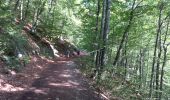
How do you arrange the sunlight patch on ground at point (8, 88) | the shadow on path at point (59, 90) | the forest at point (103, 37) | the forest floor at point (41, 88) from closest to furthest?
the forest floor at point (41, 88) → the shadow on path at point (59, 90) → the sunlight patch on ground at point (8, 88) → the forest at point (103, 37)

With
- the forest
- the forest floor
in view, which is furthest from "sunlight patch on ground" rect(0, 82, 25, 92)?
the forest

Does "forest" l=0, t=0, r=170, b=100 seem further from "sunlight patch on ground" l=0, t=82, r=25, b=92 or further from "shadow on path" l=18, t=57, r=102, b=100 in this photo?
"shadow on path" l=18, t=57, r=102, b=100

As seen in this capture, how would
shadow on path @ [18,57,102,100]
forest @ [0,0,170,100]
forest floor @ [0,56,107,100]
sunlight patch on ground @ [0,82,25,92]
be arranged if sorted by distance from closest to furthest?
forest floor @ [0,56,107,100] → shadow on path @ [18,57,102,100] → sunlight patch on ground @ [0,82,25,92] → forest @ [0,0,170,100]

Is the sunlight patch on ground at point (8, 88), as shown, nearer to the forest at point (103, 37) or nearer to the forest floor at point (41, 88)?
the forest floor at point (41, 88)

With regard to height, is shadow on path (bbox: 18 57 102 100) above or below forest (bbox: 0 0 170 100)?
below

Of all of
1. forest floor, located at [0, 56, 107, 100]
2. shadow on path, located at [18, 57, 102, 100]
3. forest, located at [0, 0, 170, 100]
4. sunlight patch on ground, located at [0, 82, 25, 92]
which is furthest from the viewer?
forest, located at [0, 0, 170, 100]

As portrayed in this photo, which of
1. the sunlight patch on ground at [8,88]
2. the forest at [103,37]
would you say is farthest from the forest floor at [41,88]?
the forest at [103,37]

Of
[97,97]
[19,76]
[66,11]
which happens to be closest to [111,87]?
[97,97]

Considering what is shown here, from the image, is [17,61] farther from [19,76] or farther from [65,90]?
[65,90]

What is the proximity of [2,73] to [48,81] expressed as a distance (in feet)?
8.18

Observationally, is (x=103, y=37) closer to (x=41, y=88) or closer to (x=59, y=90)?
(x=59, y=90)

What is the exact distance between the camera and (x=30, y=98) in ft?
33.7

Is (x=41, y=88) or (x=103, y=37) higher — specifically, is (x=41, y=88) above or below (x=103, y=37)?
below

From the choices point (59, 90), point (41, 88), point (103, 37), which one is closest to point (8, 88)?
point (41, 88)
